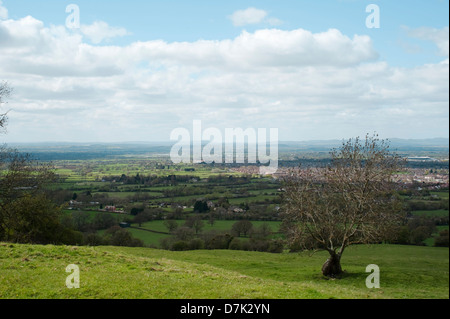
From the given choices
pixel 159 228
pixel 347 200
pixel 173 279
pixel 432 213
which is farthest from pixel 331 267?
pixel 159 228

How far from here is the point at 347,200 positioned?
2494cm

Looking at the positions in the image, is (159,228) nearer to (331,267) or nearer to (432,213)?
(432,213)

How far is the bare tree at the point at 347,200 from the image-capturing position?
945 inches

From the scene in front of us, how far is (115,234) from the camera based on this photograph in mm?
53719

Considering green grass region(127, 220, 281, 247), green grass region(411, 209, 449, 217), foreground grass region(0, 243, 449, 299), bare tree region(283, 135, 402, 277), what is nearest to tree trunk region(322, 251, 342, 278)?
bare tree region(283, 135, 402, 277)

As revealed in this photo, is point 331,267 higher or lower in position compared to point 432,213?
lower

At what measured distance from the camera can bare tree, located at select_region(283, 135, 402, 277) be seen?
24.0 metres

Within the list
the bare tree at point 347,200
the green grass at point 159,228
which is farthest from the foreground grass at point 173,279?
the green grass at point 159,228

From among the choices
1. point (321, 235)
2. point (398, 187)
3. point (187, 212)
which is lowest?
point (187, 212)

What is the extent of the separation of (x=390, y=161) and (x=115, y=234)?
42.6m

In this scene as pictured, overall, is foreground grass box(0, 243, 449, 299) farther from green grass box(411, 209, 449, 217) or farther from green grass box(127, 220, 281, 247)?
green grass box(127, 220, 281, 247)

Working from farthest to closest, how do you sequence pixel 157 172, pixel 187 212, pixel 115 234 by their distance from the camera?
pixel 157 172 < pixel 187 212 < pixel 115 234
